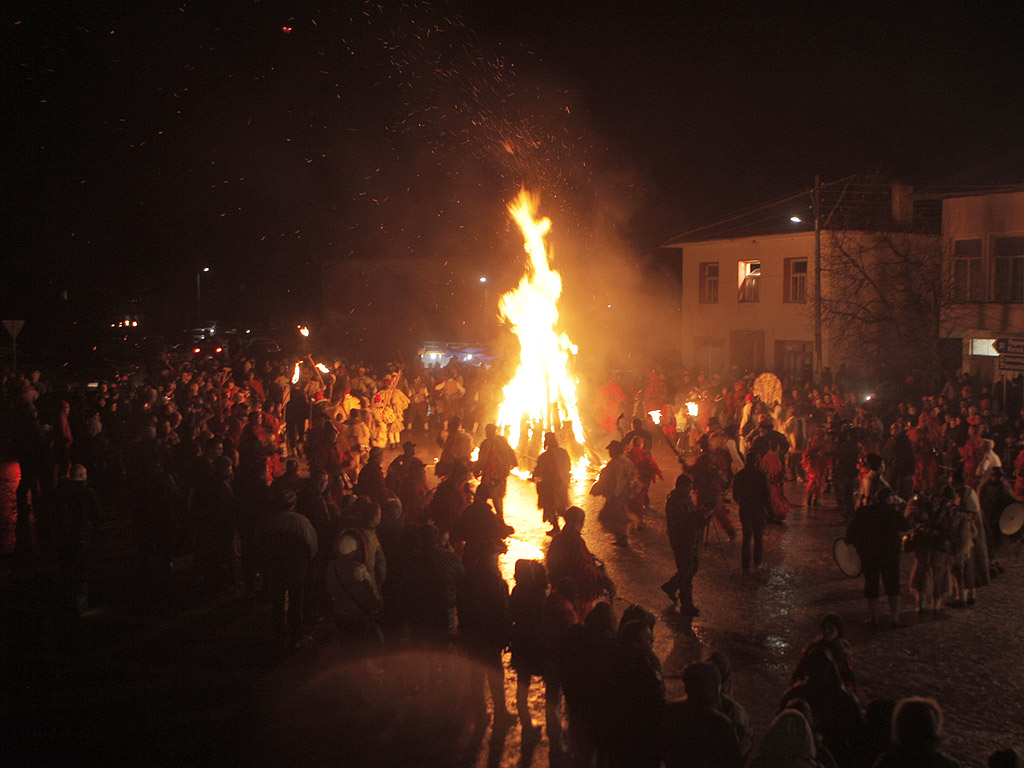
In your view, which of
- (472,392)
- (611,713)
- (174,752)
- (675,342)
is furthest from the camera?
(675,342)

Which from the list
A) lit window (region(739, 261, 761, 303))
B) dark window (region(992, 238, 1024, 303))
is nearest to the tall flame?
dark window (region(992, 238, 1024, 303))

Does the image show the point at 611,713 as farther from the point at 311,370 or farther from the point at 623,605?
the point at 311,370

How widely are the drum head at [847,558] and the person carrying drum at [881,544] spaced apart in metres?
0.48

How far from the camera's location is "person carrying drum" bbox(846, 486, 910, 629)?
8406mm

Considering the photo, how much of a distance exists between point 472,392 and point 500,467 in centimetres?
853

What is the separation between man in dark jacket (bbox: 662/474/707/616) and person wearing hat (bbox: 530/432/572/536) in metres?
3.50

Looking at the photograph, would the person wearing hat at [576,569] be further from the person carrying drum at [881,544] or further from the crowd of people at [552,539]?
the person carrying drum at [881,544]

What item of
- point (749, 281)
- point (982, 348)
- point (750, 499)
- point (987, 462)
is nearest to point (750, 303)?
point (749, 281)

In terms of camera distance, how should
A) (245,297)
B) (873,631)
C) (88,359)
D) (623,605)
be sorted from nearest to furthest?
(873,631) < (623,605) < (88,359) < (245,297)

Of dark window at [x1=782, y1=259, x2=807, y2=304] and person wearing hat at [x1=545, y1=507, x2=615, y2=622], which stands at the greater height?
dark window at [x1=782, y1=259, x2=807, y2=304]

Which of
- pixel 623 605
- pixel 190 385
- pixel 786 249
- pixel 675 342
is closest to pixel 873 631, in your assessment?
pixel 623 605

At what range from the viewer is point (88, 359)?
92.7 feet

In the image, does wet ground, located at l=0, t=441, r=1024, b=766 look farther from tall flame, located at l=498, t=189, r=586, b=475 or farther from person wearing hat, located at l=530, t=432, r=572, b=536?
tall flame, located at l=498, t=189, r=586, b=475

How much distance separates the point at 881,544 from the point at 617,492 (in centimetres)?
409
